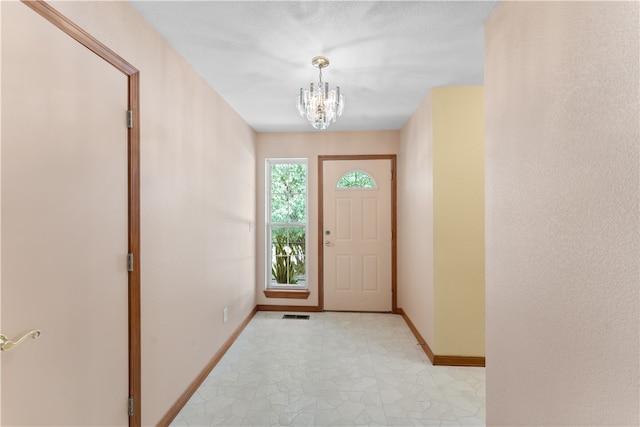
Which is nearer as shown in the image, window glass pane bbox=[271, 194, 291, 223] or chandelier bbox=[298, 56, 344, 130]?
chandelier bbox=[298, 56, 344, 130]

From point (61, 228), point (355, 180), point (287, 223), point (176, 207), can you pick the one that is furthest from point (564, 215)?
point (287, 223)

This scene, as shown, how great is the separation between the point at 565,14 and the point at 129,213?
209 cm

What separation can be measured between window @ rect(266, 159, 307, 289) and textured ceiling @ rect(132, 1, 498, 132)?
1392 mm

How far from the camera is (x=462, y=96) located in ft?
8.86

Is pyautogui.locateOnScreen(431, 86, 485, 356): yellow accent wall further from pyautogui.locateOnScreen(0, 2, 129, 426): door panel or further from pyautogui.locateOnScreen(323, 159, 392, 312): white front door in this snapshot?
pyautogui.locateOnScreen(0, 2, 129, 426): door panel

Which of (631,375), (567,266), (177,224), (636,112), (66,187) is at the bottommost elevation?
(631,375)

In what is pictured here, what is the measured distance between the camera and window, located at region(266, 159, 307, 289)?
427cm

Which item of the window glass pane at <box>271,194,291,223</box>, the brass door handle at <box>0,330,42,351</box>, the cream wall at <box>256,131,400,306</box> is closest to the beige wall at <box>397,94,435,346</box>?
the cream wall at <box>256,131,400,306</box>

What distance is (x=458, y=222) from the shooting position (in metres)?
2.70

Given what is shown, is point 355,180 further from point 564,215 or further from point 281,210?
point 564,215

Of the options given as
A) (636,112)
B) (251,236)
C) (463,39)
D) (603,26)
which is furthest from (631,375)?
(251,236)

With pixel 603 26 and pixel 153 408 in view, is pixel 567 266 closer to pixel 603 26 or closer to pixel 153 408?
pixel 603 26

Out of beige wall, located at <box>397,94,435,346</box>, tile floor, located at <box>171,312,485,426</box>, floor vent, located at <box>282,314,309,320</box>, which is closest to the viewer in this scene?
tile floor, located at <box>171,312,485,426</box>

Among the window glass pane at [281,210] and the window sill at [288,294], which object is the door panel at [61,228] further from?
the window glass pane at [281,210]
